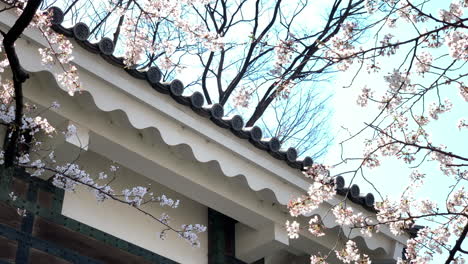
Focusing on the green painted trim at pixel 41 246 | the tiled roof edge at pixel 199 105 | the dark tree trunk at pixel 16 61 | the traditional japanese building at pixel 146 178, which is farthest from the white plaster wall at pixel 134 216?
the dark tree trunk at pixel 16 61

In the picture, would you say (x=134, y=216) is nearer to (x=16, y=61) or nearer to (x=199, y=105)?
(x=199, y=105)

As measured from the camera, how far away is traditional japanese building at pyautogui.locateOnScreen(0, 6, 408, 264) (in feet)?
13.8

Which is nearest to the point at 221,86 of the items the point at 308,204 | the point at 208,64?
the point at 208,64

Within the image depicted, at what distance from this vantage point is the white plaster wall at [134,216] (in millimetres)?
4559

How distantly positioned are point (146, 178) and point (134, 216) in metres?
0.28

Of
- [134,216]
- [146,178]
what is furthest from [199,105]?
[134,216]

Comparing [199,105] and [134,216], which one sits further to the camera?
[134,216]

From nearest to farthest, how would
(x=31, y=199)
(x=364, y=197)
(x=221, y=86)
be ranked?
(x=31, y=199) < (x=364, y=197) < (x=221, y=86)

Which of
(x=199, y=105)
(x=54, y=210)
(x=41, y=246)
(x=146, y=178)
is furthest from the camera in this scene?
(x=146, y=178)

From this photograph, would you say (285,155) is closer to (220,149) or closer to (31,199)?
(220,149)

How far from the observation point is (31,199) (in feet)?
14.0

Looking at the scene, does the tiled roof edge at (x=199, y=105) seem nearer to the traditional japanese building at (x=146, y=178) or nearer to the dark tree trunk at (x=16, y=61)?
the traditional japanese building at (x=146, y=178)

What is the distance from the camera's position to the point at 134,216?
15.9ft

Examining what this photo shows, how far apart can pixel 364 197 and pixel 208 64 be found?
5.50 meters
